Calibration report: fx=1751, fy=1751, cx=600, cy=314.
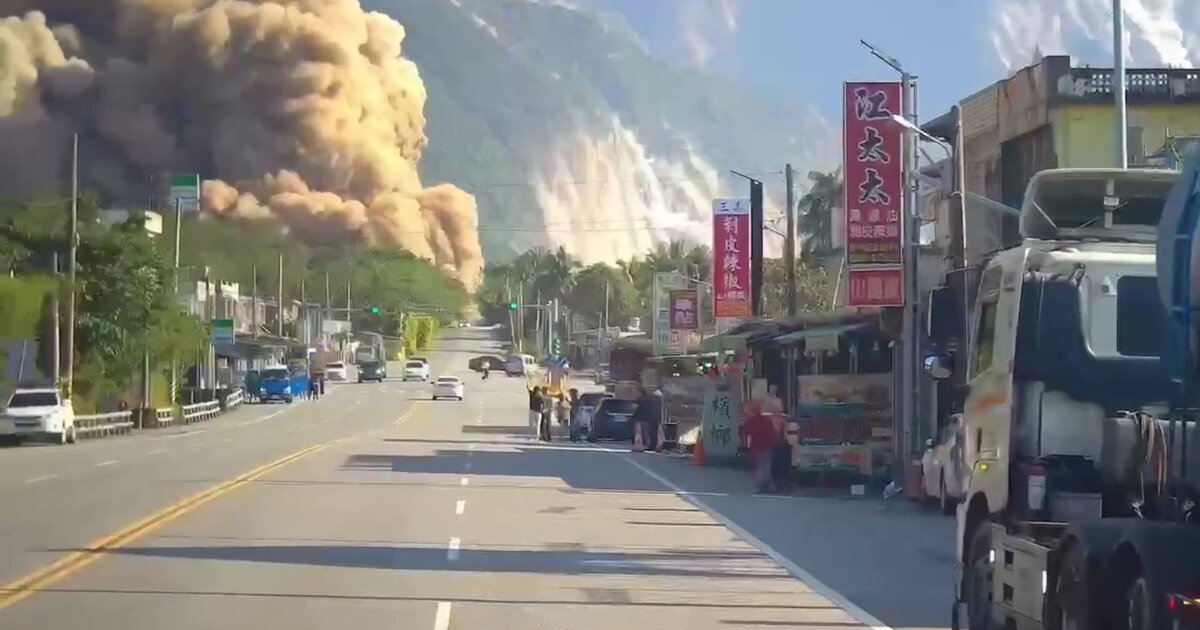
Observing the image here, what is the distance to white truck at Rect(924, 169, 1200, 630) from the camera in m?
9.14

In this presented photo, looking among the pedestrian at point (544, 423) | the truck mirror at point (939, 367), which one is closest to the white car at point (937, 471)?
the truck mirror at point (939, 367)

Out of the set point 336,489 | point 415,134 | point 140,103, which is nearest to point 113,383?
point 336,489

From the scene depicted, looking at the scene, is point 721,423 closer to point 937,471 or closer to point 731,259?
point 731,259

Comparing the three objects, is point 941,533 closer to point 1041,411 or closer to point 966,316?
point 966,316

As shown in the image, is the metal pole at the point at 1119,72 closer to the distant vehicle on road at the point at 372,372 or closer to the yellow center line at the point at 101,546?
the yellow center line at the point at 101,546

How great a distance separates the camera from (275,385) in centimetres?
8050

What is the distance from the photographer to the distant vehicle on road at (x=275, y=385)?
8025cm

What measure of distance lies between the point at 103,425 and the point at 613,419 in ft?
49.4

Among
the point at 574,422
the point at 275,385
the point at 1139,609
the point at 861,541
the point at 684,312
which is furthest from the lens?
the point at 275,385

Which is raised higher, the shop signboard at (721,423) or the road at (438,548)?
the shop signboard at (721,423)

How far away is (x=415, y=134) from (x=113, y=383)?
12128 cm

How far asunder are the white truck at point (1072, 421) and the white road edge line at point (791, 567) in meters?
1.10

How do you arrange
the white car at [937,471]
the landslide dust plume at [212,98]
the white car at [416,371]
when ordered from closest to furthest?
the white car at [937,471]
the white car at [416,371]
the landslide dust plume at [212,98]

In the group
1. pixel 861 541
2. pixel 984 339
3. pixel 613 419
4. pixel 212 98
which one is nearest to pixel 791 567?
pixel 861 541
